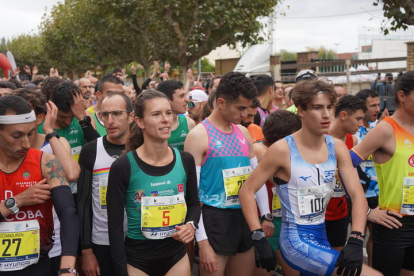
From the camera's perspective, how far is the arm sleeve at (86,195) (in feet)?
12.9

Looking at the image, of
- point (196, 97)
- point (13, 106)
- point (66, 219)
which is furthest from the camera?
point (196, 97)

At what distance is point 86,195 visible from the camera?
3.99 m

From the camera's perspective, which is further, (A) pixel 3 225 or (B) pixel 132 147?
(B) pixel 132 147

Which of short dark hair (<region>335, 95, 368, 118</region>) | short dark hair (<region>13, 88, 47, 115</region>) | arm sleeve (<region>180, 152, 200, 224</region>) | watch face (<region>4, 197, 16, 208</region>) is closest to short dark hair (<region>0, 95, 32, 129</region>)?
watch face (<region>4, 197, 16, 208</region>)

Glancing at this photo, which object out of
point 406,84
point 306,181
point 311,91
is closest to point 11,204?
point 306,181

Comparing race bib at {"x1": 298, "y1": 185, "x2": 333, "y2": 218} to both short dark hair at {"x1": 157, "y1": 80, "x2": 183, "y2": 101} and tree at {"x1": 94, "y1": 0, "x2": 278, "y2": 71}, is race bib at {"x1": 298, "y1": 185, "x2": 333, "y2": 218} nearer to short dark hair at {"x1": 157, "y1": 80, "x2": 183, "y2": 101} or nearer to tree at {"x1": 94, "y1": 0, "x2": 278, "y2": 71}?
short dark hair at {"x1": 157, "y1": 80, "x2": 183, "y2": 101}

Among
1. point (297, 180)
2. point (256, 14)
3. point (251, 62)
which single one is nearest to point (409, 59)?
point (256, 14)

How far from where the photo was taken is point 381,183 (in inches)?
162

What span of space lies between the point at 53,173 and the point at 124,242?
29.2 inches

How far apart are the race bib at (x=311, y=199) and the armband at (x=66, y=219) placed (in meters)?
1.52

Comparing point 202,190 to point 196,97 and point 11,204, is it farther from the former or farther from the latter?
point 196,97

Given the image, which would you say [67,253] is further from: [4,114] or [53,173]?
[4,114]

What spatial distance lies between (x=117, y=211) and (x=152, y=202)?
240 mm

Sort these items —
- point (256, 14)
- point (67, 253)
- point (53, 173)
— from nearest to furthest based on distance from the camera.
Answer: point (67, 253) → point (53, 173) → point (256, 14)
